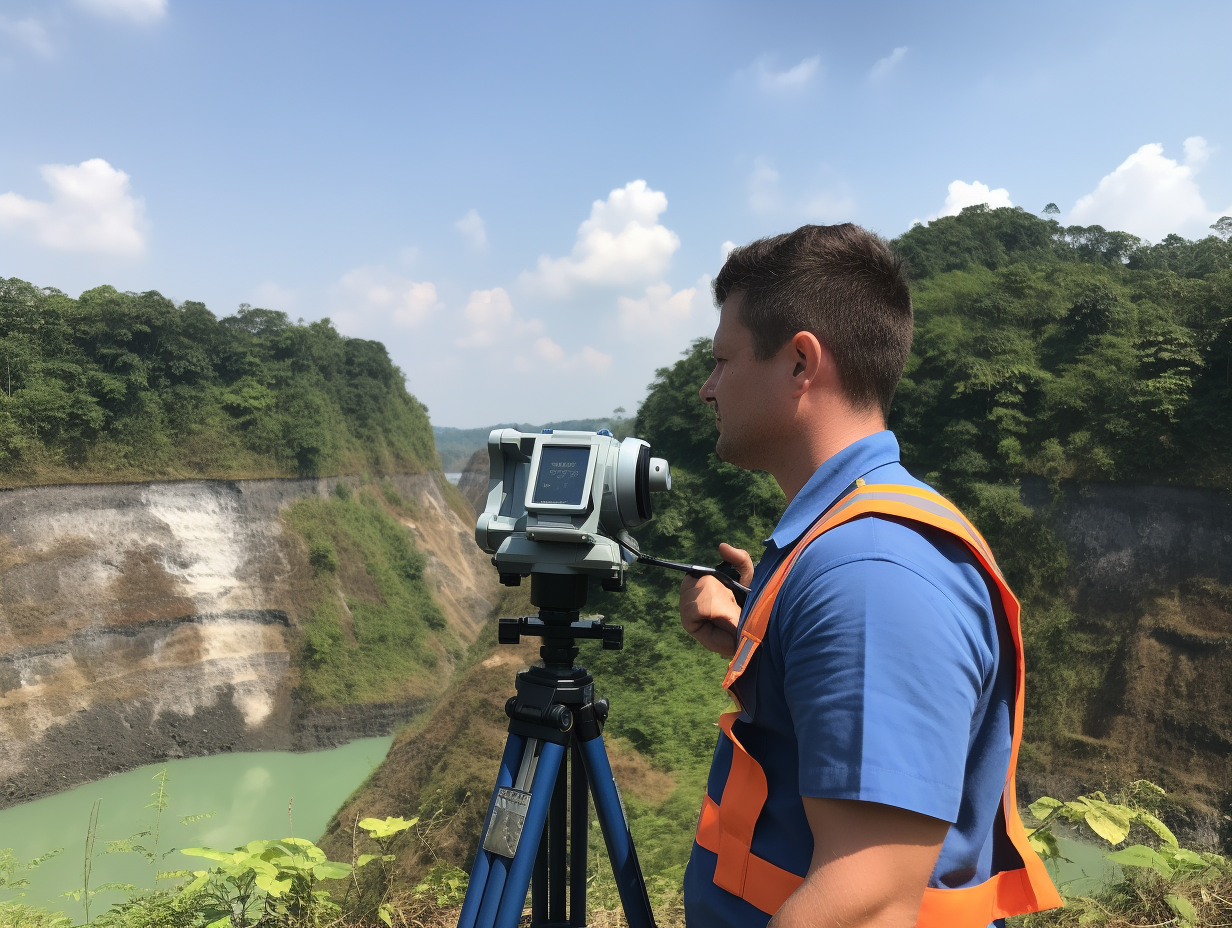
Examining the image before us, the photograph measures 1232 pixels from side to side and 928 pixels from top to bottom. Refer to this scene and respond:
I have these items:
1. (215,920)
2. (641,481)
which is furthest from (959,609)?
(215,920)

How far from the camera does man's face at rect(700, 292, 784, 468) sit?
4.26 feet

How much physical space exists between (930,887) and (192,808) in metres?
24.8

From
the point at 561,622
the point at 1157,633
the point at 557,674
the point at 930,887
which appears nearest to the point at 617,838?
the point at 557,674

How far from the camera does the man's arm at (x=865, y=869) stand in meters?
0.85

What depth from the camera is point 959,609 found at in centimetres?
92

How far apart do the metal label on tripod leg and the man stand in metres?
0.78

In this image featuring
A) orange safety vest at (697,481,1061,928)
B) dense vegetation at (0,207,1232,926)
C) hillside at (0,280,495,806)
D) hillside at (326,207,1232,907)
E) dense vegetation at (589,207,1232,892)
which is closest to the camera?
orange safety vest at (697,481,1061,928)

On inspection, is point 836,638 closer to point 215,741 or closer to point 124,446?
point 215,741

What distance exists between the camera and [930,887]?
1017 millimetres

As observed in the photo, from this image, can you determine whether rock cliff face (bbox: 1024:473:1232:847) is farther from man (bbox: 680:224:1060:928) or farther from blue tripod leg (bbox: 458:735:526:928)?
man (bbox: 680:224:1060:928)

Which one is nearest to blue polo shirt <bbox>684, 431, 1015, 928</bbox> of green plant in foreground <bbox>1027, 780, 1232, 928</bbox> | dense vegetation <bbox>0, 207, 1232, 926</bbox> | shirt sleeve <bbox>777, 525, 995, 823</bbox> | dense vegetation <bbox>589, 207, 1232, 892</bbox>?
shirt sleeve <bbox>777, 525, 995, 823</bbox>

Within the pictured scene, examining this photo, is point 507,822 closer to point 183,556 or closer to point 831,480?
point 831,480

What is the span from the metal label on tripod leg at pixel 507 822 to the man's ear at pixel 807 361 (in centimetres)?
130

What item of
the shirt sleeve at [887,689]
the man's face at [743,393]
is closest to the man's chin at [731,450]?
the man's face at [743,393]
